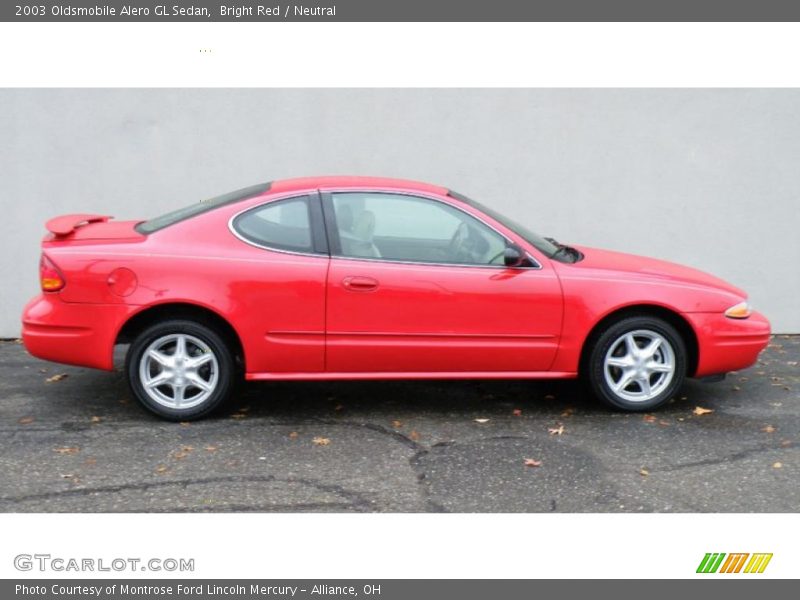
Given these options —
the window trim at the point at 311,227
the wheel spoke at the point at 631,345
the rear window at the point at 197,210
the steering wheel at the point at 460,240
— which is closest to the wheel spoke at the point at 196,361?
the window trim at the point at 311,227

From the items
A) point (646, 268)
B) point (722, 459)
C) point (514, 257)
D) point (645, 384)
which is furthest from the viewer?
point (646, 268)

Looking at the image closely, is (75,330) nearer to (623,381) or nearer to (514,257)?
(514,257)

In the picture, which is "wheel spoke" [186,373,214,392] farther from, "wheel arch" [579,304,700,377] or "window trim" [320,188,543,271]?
"wheel arch" [579,304,700,377]

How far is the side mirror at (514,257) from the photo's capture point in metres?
6.63

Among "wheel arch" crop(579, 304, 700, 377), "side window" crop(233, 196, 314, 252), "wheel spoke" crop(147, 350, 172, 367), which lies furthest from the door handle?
"wheel arch" crop(579, 304, 700, 377)

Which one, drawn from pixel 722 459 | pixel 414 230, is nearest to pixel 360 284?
pixel 414 230

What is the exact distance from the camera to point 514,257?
6.64m

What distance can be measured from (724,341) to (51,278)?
14.4 ft

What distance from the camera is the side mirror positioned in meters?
6.63

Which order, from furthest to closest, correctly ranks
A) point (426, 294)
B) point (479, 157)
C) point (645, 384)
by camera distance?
point (479, 157) < point (645, 384) < point (426, 294)

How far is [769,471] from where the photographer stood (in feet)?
19.1

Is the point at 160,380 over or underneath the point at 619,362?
underneath

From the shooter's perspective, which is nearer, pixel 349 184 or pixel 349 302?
pixel 349 302

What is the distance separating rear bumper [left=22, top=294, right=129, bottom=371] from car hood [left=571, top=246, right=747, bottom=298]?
302cm
